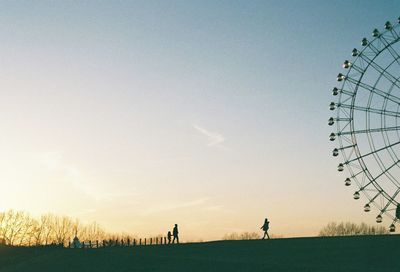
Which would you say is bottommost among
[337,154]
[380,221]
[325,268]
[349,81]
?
[325,268]

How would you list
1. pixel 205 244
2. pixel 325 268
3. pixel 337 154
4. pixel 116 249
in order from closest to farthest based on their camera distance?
pixel 325 268 → pixel 337 154 → pixel 205 244 → pixel 116 249

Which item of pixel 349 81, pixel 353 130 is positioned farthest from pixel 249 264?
pixel 349 81

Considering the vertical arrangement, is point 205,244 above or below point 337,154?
below

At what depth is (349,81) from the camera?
44625 mm

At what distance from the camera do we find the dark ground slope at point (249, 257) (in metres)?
35.8

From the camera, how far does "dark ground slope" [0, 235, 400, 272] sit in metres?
35.8

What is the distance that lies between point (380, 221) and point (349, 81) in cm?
1173

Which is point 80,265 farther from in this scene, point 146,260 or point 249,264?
point 249,264

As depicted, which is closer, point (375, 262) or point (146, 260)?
point (375, 262)

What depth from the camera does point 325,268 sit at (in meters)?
34.2

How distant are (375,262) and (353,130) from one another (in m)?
11.8

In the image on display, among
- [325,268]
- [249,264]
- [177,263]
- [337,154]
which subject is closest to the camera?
[325,268]

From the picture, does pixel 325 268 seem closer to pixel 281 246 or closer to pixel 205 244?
pixel 281 246

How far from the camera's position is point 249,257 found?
40938 millimetres
